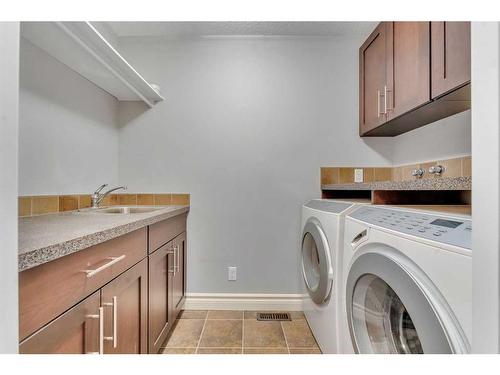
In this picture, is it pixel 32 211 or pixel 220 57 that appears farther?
pixel 220 57

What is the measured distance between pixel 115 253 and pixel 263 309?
1.52m

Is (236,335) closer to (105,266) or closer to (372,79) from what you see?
(105,266)

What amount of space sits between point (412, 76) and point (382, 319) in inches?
51.1

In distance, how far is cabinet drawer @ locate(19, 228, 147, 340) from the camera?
56cm

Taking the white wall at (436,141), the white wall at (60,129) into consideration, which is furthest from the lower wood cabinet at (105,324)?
the white wall at (436,141)

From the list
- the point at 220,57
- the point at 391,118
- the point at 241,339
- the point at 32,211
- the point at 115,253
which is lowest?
the point at 241,339

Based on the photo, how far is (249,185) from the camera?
2154 mm

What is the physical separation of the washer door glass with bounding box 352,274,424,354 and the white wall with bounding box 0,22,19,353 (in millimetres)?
907

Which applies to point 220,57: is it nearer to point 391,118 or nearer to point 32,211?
point 391,118

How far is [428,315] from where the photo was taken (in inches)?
24.0

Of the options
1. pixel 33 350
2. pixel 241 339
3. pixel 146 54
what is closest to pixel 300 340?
pixel 241 339

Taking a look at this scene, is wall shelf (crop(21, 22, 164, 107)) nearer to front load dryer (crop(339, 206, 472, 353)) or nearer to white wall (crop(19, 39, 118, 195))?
white wall (crop(19, 39, 118, 195))

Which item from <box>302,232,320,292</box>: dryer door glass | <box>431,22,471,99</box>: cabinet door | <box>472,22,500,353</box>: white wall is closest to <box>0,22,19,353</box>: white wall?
<box>472,22,500,353</box>: white wall

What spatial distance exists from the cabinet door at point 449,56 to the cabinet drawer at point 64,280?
1.56m
